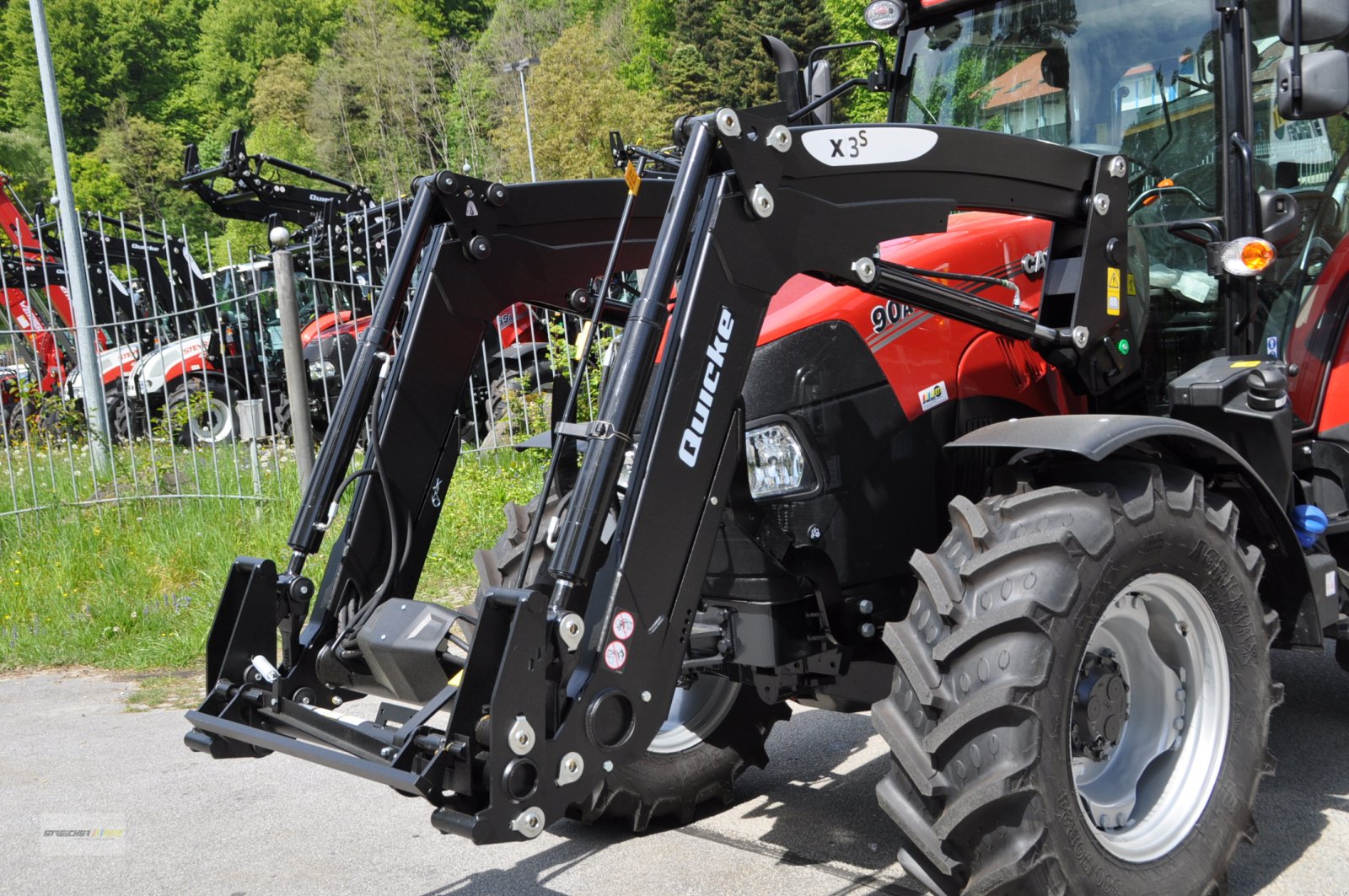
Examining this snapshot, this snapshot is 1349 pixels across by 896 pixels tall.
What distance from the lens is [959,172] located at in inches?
130

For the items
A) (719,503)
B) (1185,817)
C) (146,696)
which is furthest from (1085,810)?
(146,696)

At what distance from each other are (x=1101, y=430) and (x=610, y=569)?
1.24 meters

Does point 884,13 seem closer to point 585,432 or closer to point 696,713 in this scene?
point 585,432

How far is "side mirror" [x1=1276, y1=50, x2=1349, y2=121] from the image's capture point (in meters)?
3.46

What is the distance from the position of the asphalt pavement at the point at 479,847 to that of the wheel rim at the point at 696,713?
0.89ft

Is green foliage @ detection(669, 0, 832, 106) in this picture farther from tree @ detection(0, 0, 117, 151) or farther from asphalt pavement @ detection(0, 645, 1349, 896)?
tree @ detection(0, 0, 117, 151)

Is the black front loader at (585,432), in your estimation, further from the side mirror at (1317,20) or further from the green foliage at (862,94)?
the green foliage at (862,94)

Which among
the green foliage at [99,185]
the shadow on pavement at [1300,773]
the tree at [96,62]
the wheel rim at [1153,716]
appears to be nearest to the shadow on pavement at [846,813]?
the shadow on pavement at [1300,773]

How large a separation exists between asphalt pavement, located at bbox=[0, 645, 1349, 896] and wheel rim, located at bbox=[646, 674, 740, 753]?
0.89 ft

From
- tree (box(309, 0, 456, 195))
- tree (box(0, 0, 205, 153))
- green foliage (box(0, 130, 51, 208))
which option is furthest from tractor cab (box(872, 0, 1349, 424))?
tree (box(0, 0, 205, 153))

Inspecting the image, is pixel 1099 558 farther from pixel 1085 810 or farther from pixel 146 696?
pixel 146 696

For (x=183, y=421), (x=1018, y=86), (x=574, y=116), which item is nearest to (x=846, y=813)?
(x=1018, y=86)

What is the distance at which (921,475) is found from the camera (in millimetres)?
3543

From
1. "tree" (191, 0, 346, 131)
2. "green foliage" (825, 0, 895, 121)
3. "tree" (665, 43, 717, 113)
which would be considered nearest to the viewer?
"green foliage" (825, 0, 895, 121)
